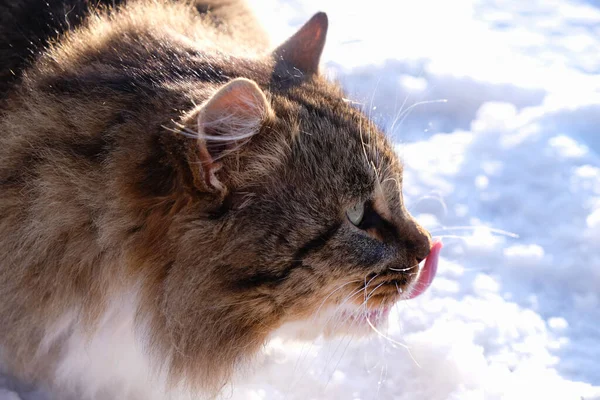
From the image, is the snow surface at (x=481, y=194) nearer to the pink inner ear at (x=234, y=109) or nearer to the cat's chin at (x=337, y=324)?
the cat's chin at (x=337, y=324)

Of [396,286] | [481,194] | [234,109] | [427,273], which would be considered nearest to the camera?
[234,109]

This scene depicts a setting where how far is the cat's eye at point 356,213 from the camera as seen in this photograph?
1672 millimetres

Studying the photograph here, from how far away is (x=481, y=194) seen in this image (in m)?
2.98

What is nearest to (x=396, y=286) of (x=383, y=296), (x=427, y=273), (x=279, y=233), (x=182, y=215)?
(x=383, y=296)

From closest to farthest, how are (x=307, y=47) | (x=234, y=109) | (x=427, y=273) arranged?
(x=234, y=109)
(x=427, y=273)
(x=307, y=47)

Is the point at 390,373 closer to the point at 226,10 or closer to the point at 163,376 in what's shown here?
the point at 163,376

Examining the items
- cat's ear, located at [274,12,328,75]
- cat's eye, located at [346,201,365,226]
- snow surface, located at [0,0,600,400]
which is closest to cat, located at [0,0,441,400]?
cat's eye, located at [346,201,365,226]

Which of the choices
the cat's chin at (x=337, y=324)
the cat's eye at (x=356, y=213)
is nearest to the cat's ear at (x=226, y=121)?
the cat's eye at (x=356, y=213)

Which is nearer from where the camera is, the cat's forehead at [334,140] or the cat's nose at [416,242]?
the cat's forehead at [334,140]

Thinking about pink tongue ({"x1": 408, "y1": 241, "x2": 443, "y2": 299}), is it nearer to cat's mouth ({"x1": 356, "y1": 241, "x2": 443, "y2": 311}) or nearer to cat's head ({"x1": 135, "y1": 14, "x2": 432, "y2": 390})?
cat's mouth ({"x1": 356, "y1": 241, "x2": 443, "y2": 311})

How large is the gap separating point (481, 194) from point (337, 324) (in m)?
1.43

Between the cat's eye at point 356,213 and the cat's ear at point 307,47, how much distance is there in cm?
52

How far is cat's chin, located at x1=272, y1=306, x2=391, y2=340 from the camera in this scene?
1742 mm

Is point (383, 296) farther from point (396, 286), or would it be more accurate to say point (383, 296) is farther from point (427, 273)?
point (427, 273)
